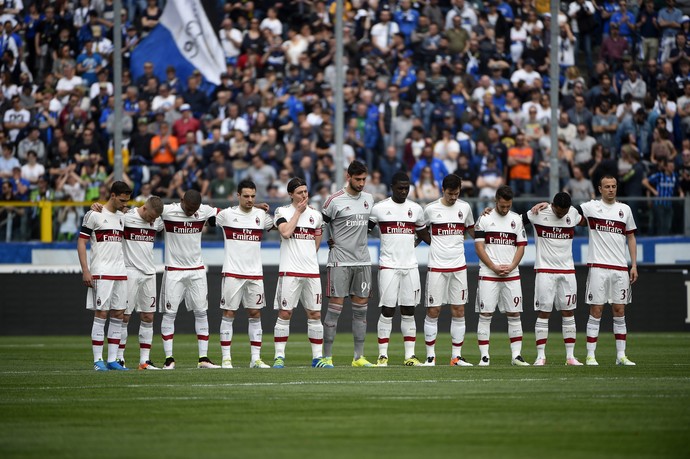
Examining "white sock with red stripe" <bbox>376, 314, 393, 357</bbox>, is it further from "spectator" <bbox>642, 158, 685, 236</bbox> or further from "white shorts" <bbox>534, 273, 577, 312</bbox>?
"spectator" <bbox>642, 158, 685, 236</bbox>

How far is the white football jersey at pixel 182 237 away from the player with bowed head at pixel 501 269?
361cm

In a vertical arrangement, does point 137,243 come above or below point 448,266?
above

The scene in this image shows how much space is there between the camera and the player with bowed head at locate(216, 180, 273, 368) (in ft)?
51.6

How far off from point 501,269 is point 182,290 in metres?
4.13

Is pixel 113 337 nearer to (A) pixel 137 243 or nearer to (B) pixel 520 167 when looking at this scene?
(A) pixel 137 243

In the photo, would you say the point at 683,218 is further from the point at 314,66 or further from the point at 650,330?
the point at 314,66

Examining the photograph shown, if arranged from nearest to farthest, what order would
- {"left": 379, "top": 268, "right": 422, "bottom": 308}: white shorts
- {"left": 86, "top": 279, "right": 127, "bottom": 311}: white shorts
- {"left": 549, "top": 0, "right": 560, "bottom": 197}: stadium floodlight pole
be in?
1. {"left": 86, "top": 279, "right": 127, "bottom": 311}: white shorts
2. {"left": 379, "top": 268, "right": 422, "bottom": 308}: white shorts
3. {"left": 549, "top": 0, "right": 560, "bottom": 197}: stadium floodlight pole

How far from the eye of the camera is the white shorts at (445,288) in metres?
16.2

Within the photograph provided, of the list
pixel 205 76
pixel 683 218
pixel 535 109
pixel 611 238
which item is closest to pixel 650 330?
pixel 683 218

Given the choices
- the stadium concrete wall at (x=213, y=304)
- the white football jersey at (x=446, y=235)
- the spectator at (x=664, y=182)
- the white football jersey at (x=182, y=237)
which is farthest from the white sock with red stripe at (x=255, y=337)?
the spectator at (x=664, y=182)

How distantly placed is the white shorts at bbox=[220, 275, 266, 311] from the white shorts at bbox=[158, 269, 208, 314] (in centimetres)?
26

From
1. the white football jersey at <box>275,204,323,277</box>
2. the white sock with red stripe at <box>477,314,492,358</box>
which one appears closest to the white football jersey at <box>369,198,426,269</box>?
the white football jersey at <box>275,204,323,277</box>

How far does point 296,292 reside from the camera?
15742 mm

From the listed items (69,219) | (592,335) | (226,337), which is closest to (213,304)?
(69,219)
